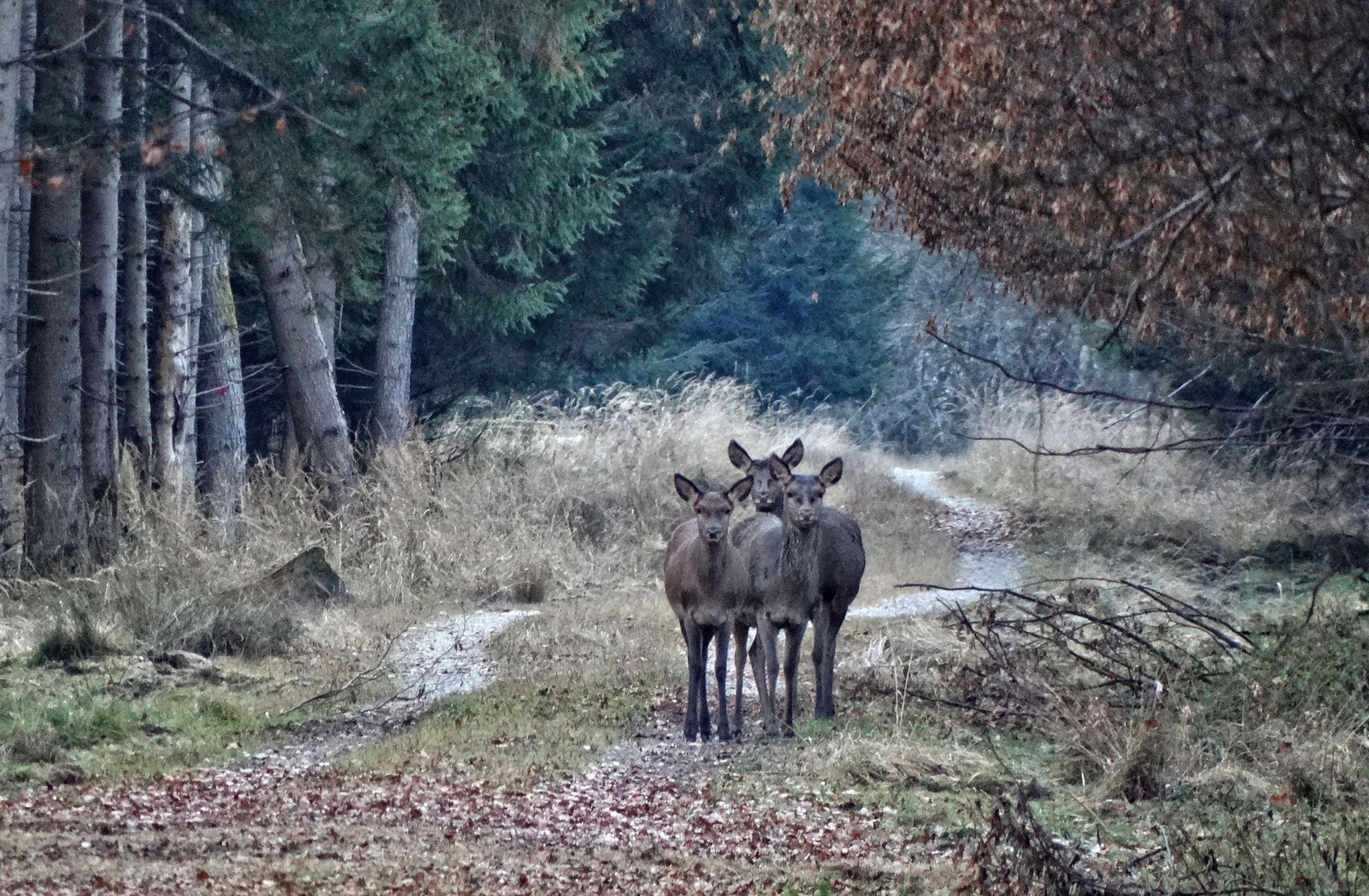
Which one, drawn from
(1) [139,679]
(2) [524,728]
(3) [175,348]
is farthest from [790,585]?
(3) [175,348]

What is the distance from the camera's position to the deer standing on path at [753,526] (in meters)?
11.6

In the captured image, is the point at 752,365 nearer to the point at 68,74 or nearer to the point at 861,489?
the point at 861,489

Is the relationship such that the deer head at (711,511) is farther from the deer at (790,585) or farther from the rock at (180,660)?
the rock at (180,660)

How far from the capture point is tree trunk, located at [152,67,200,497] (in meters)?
19.1

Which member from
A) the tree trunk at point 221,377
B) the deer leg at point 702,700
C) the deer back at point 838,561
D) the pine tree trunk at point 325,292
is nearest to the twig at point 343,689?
the deer leg at point 702,700

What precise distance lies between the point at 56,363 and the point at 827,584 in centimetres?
843

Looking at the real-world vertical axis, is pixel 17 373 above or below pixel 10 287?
below

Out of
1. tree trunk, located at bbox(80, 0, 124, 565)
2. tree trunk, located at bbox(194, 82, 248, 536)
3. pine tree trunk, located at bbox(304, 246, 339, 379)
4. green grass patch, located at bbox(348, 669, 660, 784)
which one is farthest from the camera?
tree trunk, located at bbox(194, 82, 248, 536)

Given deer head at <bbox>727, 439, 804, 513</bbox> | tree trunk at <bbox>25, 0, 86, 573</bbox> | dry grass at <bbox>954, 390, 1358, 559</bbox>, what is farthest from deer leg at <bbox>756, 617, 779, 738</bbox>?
dry grass at <bbox>954, 390, 1358, 559</bbox>

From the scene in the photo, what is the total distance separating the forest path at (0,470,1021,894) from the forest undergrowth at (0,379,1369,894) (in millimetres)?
236

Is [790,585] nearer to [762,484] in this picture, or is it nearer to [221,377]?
[762,484]

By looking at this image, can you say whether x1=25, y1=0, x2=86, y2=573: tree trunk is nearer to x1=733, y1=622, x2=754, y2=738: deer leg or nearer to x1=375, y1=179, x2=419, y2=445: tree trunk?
x1=733, y1=622, x2=754, y2=738: deer leg

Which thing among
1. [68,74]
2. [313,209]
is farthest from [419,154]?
[68,74]

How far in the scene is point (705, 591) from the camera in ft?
37.2
